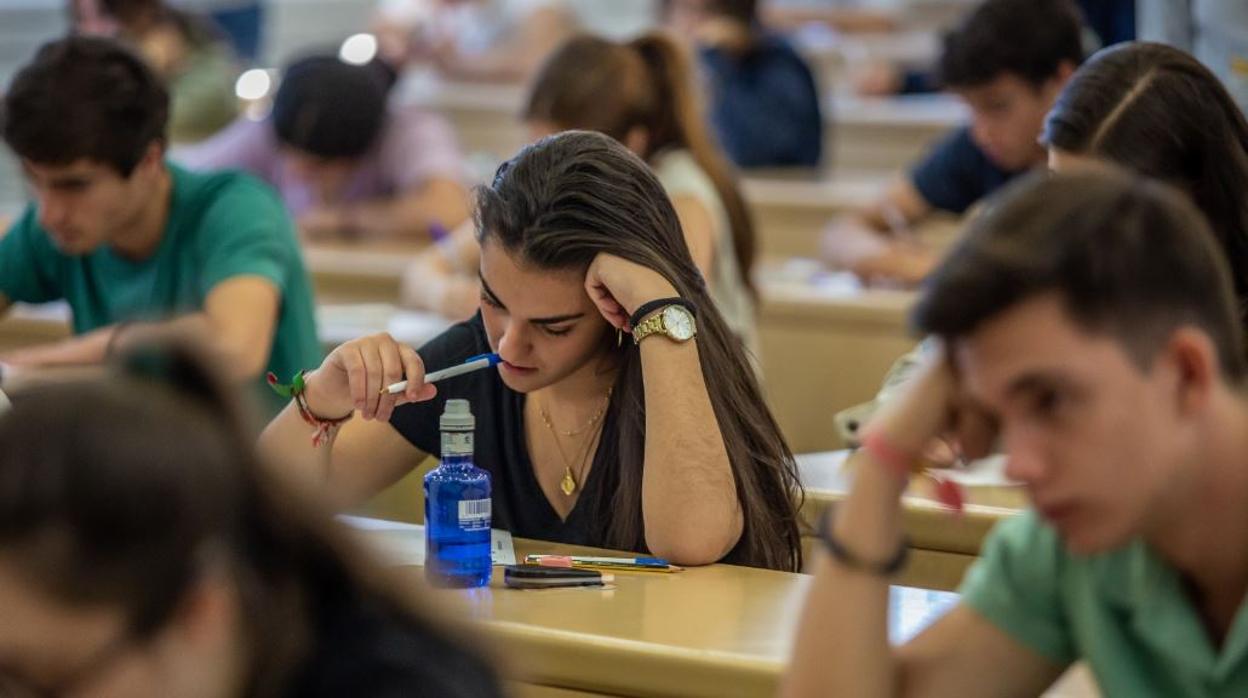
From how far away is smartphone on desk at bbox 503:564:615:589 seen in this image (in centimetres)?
162

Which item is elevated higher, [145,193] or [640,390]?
[145,193]

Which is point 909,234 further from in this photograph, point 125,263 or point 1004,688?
point 1004,688

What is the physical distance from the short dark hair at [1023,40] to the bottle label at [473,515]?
1.71 metres

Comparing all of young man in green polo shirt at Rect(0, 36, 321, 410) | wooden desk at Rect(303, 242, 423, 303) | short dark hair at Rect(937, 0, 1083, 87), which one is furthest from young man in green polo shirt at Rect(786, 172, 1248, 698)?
wooden desk at Rect(303, 242, 423, 303)

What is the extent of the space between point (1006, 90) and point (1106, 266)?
2.10m

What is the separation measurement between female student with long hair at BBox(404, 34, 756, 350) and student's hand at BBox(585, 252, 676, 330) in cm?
107

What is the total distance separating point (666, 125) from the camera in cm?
310

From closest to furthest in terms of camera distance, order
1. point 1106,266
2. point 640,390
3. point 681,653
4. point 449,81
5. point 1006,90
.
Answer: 1. point 1106,266
2. point 681,653
3. point 640,390
4. point 1006,90
5. point 449,81

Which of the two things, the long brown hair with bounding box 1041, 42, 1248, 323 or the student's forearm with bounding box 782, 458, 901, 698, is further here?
the long brown hair with bounding box 1041, 42, 1248, 323

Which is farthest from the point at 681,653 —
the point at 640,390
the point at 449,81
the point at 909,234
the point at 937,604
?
the point at 449,81

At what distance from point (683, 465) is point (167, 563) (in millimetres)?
993

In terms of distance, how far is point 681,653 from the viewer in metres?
1.39

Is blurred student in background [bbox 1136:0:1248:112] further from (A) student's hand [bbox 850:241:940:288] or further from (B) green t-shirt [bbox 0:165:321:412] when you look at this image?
(B) green t-shirt [bbox 0:165:321:412]

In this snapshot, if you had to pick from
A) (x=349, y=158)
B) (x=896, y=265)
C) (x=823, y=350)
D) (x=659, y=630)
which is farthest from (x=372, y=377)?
(x=349, y=158)
